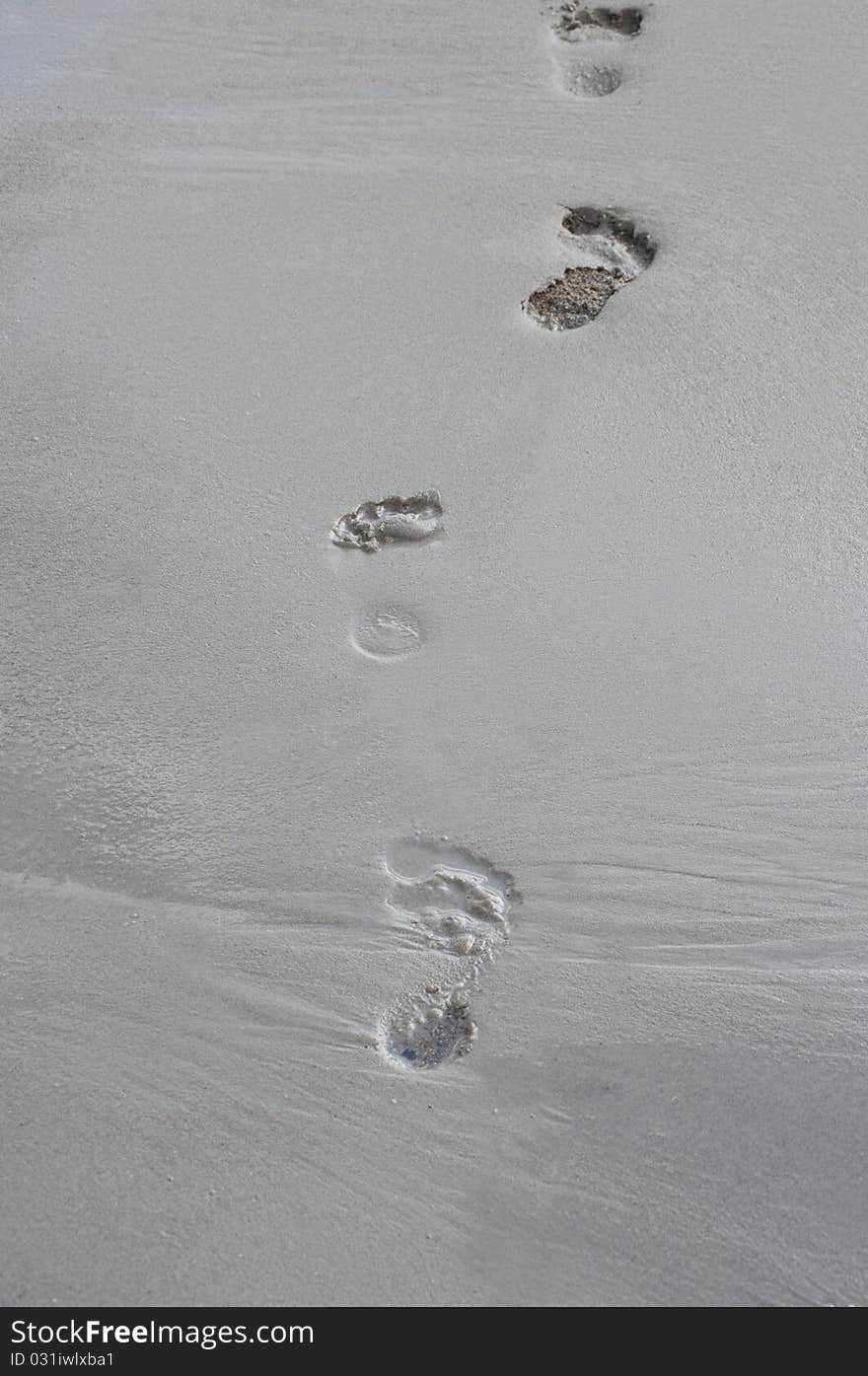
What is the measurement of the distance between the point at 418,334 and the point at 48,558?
1.22 metres

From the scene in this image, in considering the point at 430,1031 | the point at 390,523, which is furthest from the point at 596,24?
the point at 430,1031

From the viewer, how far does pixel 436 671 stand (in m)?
2.64

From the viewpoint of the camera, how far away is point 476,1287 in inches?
75.5

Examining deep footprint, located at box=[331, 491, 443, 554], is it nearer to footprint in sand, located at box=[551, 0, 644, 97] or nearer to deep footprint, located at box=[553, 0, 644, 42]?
footprint in sand, located at box=[551, 0, 644, 97]

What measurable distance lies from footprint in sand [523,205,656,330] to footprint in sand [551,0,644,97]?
74 centimetres

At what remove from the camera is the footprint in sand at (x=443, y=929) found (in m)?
2.15

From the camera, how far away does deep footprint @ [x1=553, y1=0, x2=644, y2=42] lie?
161 inches

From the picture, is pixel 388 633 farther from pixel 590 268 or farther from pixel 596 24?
pixel 596 24

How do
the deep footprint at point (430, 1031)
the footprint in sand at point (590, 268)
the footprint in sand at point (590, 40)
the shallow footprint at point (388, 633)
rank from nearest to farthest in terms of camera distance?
the deep footprint at point (430, 1031)
the shallow footprint at point (388, 633)
the footprint in sand at point (590, 268)
the footprint in sand at point (590, 40)

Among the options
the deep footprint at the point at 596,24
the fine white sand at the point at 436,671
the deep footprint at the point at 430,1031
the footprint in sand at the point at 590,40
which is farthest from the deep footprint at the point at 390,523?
the deep footprint at the point at 596,24

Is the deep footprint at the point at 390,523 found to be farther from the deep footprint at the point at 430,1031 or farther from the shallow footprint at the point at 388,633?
the deep footprint at the point at 430,1031

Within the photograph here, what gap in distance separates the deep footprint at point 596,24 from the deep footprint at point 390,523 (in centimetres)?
223
